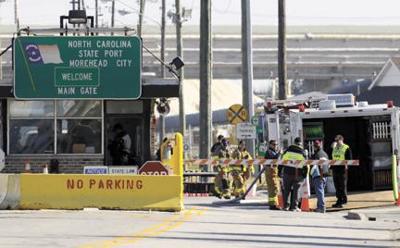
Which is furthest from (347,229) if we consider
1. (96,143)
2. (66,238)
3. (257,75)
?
(257,75)

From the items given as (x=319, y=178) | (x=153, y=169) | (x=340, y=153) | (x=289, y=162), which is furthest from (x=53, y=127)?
(x=340, y=153)

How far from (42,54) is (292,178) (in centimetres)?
719

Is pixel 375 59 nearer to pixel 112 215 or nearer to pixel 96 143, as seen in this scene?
pixel 96 143

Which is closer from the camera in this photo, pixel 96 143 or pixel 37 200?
pixel 37 200

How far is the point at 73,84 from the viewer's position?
2142cm

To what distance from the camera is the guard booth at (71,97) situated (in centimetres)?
2145

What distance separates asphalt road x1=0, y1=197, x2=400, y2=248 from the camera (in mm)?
12180

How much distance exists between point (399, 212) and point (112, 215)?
24.0 ft

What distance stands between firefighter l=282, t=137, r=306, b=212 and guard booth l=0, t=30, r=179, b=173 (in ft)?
12.1

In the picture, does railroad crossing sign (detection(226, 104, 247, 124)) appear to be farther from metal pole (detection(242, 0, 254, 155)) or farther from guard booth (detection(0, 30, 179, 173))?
guard booth (detection(0, 30, 179, 173))

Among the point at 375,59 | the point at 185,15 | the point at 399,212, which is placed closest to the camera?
the point at 399,212

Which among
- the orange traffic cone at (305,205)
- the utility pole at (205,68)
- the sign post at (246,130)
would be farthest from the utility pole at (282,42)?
the orange traffic cone at (305,205)

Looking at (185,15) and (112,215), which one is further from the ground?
(185,15)

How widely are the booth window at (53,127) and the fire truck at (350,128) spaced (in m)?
4.81
